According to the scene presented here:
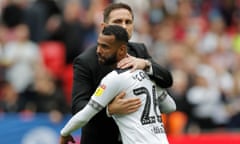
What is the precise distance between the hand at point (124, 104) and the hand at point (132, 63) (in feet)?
0.71

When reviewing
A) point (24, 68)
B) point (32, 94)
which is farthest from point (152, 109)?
point (24, 68)

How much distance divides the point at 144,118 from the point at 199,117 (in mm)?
8018

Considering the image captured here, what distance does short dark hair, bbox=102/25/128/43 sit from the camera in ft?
24.1

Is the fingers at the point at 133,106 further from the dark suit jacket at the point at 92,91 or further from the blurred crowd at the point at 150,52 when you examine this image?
the blurred crowd at the point at 150,52

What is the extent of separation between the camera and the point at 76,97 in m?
7.97

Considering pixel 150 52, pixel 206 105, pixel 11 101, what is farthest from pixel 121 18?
pixel 150 52

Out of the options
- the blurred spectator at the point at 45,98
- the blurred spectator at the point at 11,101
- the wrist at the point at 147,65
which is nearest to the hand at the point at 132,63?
the wrist at the point at 147,65

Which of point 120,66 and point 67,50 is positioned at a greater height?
point 120,66

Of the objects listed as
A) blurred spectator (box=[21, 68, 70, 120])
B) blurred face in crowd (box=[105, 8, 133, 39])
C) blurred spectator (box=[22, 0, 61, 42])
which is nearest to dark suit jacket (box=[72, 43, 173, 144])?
blurred face in crowd (box=[105, 8, 133, 39])

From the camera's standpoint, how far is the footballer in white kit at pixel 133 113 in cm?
736

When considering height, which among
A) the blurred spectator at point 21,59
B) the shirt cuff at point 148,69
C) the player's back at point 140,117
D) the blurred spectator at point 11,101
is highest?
the shirt cuff at point 148,69

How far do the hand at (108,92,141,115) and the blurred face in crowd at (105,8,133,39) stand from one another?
750mm

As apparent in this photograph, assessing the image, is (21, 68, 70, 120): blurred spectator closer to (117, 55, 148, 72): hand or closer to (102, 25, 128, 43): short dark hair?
(117, 55, 148, 72): hand

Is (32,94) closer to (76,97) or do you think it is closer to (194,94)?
(194,94)
